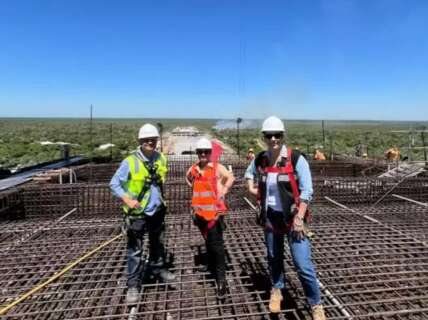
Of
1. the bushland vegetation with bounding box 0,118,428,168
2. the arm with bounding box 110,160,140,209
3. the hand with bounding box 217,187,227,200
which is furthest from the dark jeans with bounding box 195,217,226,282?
the bushland vegetation with bounding box 0,118,428,168

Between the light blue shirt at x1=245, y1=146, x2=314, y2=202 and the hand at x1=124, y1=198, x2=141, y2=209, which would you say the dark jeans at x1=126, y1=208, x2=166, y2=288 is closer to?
the hand at x1=124, y1=198, x2=141, y2=209

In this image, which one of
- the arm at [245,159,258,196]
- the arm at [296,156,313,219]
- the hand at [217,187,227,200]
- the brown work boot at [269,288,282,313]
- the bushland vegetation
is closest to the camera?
the arm at [296,156,313,219]

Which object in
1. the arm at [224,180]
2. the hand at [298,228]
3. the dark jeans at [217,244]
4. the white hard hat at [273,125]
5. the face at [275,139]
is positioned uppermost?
the white hard hat at [273,125]

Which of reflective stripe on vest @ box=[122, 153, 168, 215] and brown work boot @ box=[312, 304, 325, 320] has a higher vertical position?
reflective stripe on vest @ box=[122, 153, 168, 215]

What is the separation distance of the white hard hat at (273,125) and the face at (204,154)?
0.70 metres

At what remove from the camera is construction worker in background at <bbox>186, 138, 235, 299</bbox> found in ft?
11.2

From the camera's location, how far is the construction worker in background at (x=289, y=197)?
111 inches

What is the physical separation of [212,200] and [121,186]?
0.88 meters

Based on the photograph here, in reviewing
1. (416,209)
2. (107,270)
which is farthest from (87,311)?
(416,209)

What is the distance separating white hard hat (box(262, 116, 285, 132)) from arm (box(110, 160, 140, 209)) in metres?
1.36

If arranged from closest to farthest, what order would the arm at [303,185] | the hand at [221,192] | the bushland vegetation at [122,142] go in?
the arm at [303,185] < the hand at [221,192] < the bushland vegetation at [122,142]

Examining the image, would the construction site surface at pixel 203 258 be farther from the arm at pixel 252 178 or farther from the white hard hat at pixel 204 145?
the white hard hat at pixel 204 145

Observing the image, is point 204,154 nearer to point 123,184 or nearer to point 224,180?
point 224,180

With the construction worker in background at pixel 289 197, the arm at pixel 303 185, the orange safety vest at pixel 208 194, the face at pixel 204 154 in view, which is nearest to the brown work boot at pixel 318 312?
the construction worker in background at pixel 289 197
